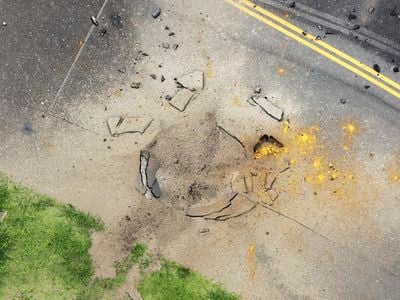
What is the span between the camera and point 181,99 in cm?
638

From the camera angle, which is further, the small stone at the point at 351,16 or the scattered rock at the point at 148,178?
the small stone at the point at 351,16

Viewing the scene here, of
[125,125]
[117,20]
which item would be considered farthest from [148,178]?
[117,20]

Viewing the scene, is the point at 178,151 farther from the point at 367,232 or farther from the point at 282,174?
the point at 367,232

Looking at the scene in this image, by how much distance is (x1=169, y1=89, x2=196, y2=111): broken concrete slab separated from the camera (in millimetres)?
6367

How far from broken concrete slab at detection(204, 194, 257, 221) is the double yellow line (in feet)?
7.15

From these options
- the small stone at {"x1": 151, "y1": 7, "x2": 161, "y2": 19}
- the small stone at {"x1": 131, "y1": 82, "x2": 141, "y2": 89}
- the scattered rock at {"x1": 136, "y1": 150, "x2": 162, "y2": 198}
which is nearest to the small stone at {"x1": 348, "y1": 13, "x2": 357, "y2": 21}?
the small stone at {"x1": 151, "y1": 7, "x2": 161, "y2": 19}

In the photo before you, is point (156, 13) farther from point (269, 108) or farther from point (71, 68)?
point (269, 108)

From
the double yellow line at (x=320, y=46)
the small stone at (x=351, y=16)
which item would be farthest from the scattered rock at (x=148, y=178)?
Result: the small stone at (x=351, y=16)

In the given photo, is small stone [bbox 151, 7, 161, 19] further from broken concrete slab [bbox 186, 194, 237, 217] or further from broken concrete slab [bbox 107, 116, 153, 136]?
broken concrete slab [bbox 186, 194, 237, 217]

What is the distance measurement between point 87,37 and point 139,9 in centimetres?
78

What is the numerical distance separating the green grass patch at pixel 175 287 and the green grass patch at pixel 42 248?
784 millimetres

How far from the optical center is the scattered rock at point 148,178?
633cm

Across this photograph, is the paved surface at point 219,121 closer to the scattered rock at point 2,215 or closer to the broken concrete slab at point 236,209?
the broken concrete slab at point 236,209

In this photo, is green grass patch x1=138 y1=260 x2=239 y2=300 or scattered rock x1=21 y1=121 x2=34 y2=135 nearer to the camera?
green grass patch x1=138 y1=260 x2=239 y2=300
